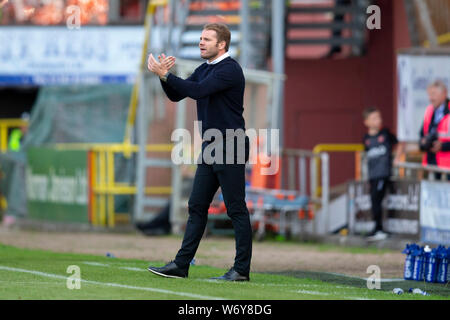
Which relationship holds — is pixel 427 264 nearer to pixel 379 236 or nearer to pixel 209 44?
pixel 209 44

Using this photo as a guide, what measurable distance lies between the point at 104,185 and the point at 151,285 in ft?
40.6

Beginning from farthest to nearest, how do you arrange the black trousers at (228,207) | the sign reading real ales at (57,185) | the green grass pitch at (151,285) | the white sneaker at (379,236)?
the sign reading real ales at (57,185) < the white sneaker at (379,236) < the black trousers at (228,207) < the green grass pitch at (151,285)

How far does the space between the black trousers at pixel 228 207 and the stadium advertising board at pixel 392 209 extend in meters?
6.55

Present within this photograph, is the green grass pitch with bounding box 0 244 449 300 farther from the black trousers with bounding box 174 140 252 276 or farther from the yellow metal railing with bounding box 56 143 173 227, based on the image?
the yellow metal railing with bounding box 56 143 173 227

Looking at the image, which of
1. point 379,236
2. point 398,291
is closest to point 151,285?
point 398,291

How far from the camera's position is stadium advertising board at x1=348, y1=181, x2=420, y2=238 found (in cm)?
1581

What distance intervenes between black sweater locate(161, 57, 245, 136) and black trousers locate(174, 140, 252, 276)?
297 millimetres

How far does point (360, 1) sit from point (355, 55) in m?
1.77

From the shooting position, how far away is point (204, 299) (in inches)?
313

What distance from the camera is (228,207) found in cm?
966

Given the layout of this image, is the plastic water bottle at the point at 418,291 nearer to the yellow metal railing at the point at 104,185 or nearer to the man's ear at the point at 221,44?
the man's ear at the point at 221,44

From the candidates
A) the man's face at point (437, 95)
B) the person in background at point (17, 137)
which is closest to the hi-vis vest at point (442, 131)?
the man's face at point (437, 95)

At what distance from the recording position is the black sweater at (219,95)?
9.40 meters

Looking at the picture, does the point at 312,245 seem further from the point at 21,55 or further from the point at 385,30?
the point at 21,55
